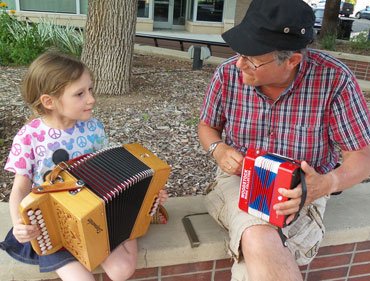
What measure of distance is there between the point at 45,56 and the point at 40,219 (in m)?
0.85

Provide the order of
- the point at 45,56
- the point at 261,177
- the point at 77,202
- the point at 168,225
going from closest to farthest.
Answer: the point at 77,202
the point at 261,177
the point at 45,56
the point at 168,225

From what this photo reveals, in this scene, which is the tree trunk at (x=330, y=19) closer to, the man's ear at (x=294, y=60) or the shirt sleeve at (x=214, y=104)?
the shirt sleeve at (x=214, y=104)

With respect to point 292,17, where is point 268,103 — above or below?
below

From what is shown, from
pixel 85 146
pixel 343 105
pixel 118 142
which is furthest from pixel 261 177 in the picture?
pixel 118 142

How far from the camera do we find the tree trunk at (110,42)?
4.45m

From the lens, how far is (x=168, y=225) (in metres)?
2.05

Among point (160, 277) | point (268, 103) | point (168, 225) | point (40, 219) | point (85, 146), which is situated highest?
point (268, 103)

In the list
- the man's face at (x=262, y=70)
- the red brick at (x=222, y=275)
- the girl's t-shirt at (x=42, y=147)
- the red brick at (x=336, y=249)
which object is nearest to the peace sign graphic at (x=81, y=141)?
the girl's t-shirt at (x=42, y=147)

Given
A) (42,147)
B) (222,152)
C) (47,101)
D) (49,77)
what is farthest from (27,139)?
(222,152)

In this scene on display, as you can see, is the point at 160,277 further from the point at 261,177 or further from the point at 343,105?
the point at 343,105

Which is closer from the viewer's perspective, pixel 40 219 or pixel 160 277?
pixel 40 219

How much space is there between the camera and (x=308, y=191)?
5.52 ft

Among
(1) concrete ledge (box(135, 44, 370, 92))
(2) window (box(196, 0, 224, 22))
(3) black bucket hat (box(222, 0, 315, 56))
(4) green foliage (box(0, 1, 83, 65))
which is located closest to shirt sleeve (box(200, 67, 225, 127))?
(3) black bucket hat (box(222, 0, 315, 56))

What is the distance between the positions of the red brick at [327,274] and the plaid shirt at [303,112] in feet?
2.10
